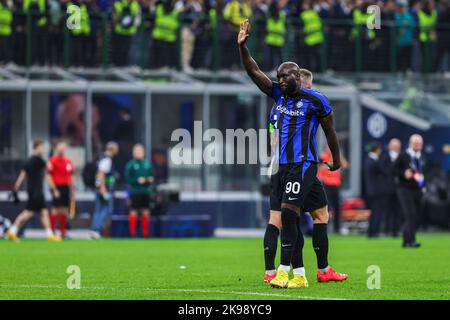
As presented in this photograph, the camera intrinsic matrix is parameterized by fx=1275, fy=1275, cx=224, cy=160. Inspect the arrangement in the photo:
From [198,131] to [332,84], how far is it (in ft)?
13.6

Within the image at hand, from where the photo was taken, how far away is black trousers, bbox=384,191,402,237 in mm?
29158

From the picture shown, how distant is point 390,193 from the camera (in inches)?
1151

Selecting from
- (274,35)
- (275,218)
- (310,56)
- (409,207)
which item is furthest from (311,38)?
(275,218)

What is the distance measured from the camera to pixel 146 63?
3256 cm

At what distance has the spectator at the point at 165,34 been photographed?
3266cm

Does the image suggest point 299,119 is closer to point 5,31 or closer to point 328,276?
point 328,276

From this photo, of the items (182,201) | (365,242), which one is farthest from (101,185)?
(365,242)

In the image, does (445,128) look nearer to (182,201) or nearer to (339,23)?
(339,23)

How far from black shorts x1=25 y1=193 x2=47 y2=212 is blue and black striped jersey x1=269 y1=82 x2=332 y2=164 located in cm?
1431

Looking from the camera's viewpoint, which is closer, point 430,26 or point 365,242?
point 365,242

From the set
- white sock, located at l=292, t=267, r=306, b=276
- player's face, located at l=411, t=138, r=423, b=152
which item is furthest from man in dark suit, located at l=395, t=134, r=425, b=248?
white sock, located at l=292, t=267, r=306, b=276

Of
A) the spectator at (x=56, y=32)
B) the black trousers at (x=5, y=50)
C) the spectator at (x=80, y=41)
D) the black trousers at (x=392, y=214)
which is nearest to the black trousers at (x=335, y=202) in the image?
the black trousers at (x=392, y=214)
